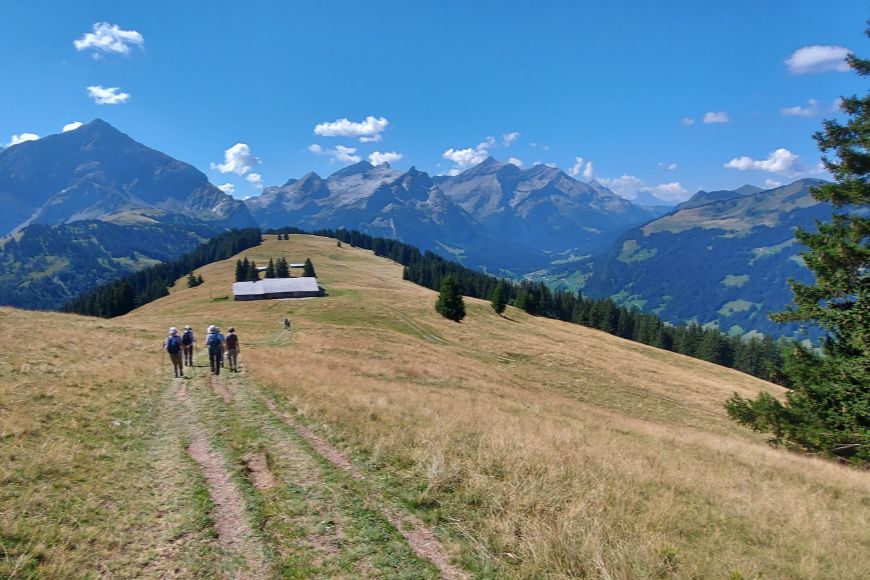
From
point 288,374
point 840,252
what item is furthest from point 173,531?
point 840,252

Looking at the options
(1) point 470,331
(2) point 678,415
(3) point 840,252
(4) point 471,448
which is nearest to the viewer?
(4) point 471,448

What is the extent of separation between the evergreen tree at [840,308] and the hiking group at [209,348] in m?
29.1

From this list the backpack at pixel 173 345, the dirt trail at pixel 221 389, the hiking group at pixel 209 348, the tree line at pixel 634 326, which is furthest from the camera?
the tree line at pixel 634 326

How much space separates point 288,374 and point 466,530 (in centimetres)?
1675

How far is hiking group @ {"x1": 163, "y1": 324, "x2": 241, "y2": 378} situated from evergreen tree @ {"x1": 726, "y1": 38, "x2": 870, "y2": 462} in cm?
2912

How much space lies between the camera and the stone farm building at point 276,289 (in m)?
99.7

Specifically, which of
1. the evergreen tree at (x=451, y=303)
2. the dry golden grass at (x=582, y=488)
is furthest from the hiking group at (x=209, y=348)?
the evergreen tree at (x=451, y=303)

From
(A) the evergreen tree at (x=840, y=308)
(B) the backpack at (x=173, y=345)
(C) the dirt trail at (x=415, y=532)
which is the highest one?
(A) the evergreen tree at (x=840, y=308)

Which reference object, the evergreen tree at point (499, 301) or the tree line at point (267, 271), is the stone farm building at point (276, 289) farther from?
the evergreen tree at point (499, 301)

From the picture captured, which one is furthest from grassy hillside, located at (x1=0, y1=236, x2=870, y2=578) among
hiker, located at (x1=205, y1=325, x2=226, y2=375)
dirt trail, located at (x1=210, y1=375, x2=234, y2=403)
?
hiker, located at (x1=205, y1=325, x2=226, y2=375)

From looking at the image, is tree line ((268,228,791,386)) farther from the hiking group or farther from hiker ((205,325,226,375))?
hiker ((205,325,226,375))

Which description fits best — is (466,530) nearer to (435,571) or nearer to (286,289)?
(435,571)

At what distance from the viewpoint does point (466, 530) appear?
7.64 metres

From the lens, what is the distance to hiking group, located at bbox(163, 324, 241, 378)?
2177 cm
